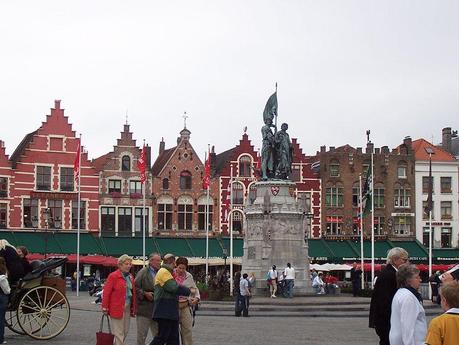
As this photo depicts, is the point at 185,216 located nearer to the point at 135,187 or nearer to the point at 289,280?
the point at 135,187

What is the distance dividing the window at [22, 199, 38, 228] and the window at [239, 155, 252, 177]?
1506cm

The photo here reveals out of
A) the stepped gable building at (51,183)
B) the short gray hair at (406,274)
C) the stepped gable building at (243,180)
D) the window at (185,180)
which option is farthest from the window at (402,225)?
the short gray hair at (406,274)

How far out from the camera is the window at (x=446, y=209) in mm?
65875

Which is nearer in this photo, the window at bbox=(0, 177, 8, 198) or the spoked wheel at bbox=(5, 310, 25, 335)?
the spoked wheel at bbox=(5, 310, 25, 335)

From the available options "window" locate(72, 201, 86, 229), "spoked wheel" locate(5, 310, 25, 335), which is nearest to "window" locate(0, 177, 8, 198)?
"window" locate(72, 201, 86, 229)

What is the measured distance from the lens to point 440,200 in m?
65.9

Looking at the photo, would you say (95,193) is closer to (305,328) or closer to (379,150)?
(379,150)

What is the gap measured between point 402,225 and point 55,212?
26.3 metres

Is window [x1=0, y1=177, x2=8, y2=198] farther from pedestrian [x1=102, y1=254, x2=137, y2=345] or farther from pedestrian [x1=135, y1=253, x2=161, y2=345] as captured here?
pedestrian [x1=102, y1=254, x2=137, y2=345]

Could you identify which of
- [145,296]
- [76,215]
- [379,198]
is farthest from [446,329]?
[379,198]

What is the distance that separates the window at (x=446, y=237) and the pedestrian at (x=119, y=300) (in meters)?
55.2

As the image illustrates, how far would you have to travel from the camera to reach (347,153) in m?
65.8

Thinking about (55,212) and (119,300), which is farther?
(55,212)

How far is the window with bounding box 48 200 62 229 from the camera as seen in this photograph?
56.9 meters
